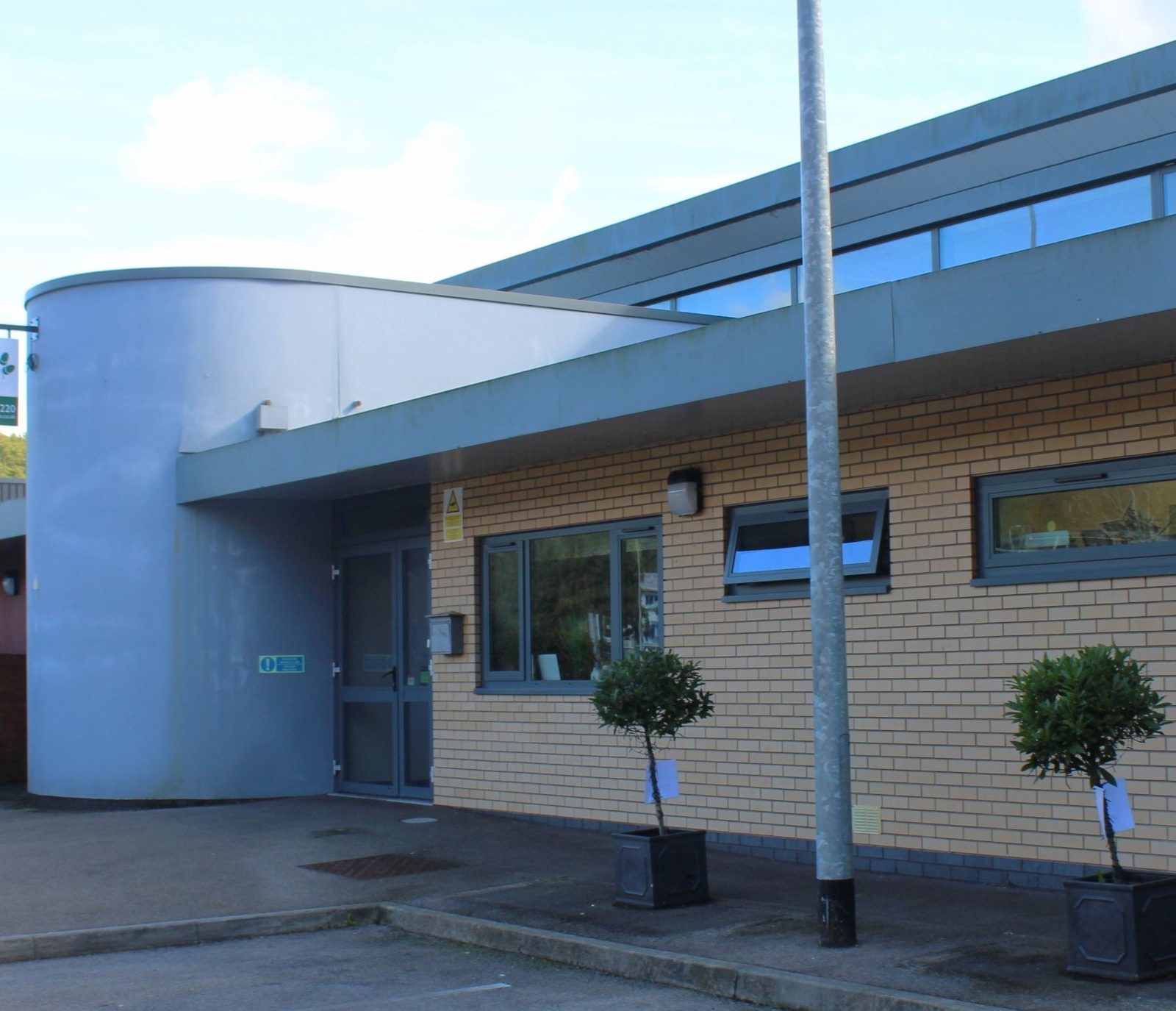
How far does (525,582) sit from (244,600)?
3.50 m

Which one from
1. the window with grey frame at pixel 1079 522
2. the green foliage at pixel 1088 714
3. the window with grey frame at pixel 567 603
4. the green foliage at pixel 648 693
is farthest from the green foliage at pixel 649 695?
the window with grey frame at pixel 567 603

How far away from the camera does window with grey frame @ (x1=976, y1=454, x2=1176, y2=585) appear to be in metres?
8.61

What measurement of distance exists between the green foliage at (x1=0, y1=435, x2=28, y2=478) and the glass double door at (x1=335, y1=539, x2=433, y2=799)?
56271 millimetres

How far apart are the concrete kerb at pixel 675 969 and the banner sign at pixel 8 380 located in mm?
8940

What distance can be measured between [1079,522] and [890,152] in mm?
13602

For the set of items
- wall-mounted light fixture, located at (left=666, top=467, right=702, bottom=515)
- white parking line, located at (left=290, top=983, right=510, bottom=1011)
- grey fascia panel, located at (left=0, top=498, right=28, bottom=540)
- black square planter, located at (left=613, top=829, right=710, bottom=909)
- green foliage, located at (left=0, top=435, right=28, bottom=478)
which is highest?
green foliage, located at (left=0, top=435, right=28, bottom=478)

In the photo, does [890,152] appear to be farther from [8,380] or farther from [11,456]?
[11,456]

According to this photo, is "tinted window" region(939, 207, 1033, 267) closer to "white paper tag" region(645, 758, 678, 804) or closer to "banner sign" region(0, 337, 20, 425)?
"banner sign" region(0, 337, 20, 425)

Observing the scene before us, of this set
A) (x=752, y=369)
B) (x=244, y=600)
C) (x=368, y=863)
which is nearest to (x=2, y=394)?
(x=244, y=600)

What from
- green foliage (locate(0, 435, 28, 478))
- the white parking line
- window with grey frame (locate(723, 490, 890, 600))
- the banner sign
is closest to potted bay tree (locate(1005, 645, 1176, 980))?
the white parking line

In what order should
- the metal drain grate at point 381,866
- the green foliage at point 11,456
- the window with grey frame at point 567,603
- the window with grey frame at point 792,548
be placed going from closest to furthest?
the window with grey frame at point 792,548 < the metal drain grate at point 381,866 < the window with grey frame at point 567,603 < the green foliage at point 11,456

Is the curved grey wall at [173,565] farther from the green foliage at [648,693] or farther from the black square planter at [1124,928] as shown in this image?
the black square planter at [1124,928]

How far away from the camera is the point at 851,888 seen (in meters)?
7.55

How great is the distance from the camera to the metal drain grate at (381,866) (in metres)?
10.4
